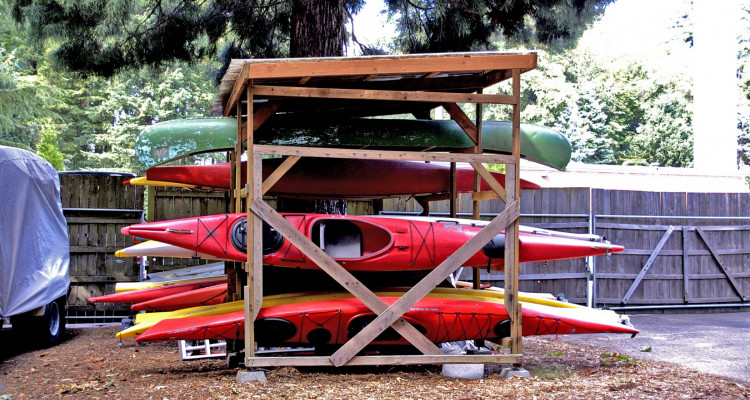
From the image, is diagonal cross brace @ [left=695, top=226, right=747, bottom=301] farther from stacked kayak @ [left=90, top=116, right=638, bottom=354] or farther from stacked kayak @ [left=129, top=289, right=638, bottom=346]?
stacked kayak @ [left=129, top=289, right=638, bottom=346]

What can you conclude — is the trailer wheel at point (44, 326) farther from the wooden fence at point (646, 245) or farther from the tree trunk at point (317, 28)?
the wooden fence at point (646, 245)

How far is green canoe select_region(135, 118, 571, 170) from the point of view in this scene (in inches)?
273

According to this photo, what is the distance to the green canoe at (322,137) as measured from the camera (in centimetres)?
693

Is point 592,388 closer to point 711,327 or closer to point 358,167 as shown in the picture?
point 358,167

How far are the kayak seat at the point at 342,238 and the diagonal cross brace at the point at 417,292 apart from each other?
0.94 metres

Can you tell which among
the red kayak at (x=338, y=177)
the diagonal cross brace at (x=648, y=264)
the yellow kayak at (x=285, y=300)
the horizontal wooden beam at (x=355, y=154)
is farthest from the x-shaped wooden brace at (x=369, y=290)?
the diagonal cross brace at (x=648, y=264)

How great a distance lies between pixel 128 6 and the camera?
30.7 feet

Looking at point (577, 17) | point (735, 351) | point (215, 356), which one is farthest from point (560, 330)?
point (577, 17)

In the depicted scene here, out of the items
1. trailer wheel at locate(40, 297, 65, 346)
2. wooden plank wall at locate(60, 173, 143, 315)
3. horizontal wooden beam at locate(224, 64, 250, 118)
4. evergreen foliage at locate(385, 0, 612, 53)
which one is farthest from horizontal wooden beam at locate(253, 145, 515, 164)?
wooden plank wall at locate(60, 173, 143, 315)

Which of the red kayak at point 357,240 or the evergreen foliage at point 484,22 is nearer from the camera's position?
the red kayak at point 357,240

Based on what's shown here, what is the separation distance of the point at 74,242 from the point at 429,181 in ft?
17.3

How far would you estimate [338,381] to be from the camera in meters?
5.73

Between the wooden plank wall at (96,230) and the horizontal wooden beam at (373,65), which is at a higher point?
the horizontal wooden beam at (373,65)

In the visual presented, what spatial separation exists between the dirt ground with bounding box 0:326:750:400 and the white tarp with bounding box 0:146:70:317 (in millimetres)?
692
